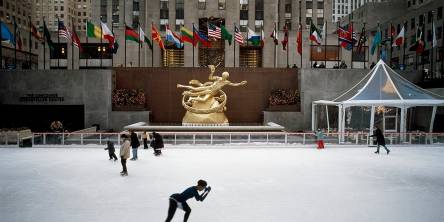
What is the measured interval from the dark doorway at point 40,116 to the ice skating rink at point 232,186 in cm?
1277

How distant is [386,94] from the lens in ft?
80.3

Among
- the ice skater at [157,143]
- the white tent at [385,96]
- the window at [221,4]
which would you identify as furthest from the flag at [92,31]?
the window at [221,4]

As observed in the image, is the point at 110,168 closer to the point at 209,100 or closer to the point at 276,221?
the point at 276,221

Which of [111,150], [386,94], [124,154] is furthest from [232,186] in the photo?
[386,94]

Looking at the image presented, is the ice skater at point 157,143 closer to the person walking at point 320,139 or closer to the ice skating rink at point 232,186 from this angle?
the ice skating rink at point 232,186

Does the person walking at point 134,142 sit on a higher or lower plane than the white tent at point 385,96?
lower

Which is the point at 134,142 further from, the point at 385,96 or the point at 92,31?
the point at 92,31

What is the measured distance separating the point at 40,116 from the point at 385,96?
87.2 feet

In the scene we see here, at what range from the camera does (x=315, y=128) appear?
29.9 m

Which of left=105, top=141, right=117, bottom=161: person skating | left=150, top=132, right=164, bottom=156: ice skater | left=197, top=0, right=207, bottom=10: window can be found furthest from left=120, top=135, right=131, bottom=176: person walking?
left=197, top=0, right=207, bottom=10: window

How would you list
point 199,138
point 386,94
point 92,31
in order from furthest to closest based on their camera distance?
point 92,31 → point 386,94 → point 199,138

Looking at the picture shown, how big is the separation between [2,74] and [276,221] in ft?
99.0

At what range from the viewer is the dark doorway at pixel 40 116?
31.9m

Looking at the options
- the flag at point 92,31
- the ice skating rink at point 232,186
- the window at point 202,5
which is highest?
the window at point 202,5
